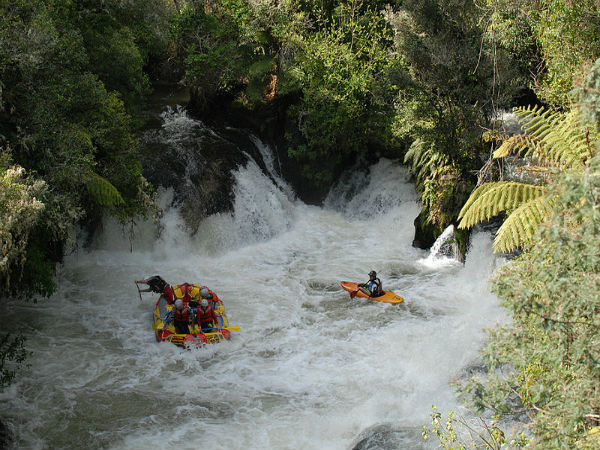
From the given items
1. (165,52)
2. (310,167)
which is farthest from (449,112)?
(165,52)

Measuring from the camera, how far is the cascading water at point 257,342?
307 inches

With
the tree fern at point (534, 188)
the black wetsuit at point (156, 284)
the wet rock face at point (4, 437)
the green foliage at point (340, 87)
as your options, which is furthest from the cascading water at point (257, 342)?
the tree fern at point (534, 188)

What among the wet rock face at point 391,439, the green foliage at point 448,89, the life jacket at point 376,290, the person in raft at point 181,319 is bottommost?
the wet rock face at point 391,439

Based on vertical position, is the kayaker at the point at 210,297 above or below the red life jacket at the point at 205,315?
above

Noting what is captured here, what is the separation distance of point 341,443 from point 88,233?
848cm

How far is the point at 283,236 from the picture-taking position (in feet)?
49.2

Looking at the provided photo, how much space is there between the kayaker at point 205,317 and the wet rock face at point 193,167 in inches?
162

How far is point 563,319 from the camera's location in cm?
367

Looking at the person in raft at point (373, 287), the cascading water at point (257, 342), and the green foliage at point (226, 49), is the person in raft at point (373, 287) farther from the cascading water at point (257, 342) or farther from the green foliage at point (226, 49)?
the green foliage at point (226, 49)

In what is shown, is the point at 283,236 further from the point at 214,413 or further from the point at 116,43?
the point at 214,413

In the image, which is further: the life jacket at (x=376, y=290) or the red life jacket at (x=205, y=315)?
the life jacket at (x=376, y=290)

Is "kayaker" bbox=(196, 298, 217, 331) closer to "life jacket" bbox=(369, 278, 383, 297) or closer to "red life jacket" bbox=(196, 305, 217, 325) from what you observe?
"red life jacket" bbox=(196, 305, 217, 325)

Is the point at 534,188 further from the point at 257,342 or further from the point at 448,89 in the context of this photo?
the point at 448,89

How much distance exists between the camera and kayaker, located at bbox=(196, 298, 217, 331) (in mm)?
9991
